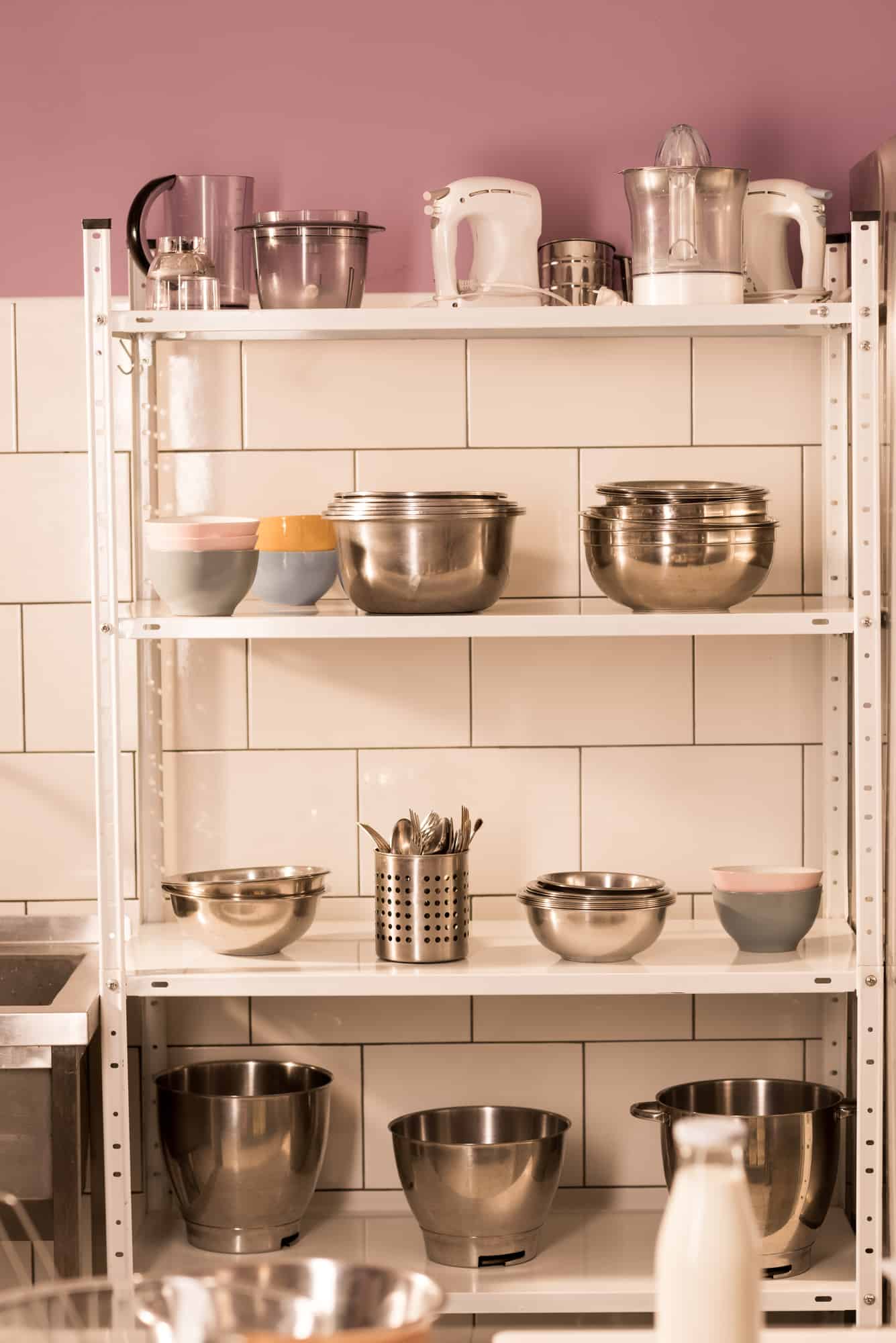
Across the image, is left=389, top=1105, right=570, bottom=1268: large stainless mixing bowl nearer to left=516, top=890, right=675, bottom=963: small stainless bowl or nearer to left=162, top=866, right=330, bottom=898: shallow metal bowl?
left=516, top=890, right=675, bottom=963: small stainless bowl

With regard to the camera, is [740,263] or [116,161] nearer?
[740,263]

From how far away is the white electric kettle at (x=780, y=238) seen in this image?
86.6 inches

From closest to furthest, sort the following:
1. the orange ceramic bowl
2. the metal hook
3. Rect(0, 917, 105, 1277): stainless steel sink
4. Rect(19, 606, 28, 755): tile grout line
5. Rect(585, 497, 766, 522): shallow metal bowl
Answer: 1. Rect(0, 917, 105, 1277): stainless steel sink
2. Rect(585, 497, 766, 522): shallow metal bowl
3. the orange ceramic bowl
4. the metal hook
5. Rect(19, 606, 28, 755): tile grout line

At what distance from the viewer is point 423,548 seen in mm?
2047

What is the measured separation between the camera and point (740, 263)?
2117 millimetres

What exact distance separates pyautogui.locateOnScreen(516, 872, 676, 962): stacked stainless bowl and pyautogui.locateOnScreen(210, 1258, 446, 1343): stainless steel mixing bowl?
1199 mm

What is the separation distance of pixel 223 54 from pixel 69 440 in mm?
623

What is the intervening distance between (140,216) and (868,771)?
4.08 ft

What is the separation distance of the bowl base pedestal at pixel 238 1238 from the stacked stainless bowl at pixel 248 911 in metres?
0.38

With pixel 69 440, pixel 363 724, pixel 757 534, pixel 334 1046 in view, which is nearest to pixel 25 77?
pixel 69 440

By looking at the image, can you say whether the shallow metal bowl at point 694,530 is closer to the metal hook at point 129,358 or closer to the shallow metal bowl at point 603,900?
the shallow metal bowl at point 603,900

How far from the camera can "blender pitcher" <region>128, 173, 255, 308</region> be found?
7.21 feet

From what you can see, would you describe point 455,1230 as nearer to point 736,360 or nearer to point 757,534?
point 757,534

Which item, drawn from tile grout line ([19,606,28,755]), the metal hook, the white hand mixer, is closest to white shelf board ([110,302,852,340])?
the white hand mixer
